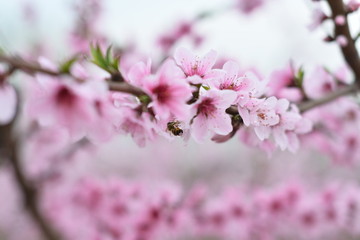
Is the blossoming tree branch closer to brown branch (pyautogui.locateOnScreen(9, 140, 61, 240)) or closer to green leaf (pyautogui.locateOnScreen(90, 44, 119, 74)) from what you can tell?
green leaf (pyautogui.locateOnScreen(90, 44, 119, 74))

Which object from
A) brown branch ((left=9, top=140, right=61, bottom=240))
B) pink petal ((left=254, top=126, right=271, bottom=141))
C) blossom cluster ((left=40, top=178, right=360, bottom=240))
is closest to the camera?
pink petal ((left=254, top=126, right=271, bottom=141))

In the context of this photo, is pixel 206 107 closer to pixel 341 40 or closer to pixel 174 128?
pixel 174 128

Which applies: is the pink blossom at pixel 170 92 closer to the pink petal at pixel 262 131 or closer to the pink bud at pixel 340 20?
the pink petal at pixel 262 131

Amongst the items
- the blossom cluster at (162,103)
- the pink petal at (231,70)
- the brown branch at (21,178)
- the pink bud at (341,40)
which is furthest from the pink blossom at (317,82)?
the brown branch at (21,178)

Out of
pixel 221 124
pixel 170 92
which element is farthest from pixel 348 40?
pixel 170 92

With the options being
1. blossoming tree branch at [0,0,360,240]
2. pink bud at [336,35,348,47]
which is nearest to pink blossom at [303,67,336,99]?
blossoming tree branch at [0,0,360,240]

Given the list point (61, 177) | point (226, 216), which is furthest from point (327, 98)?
point (61, 177)
